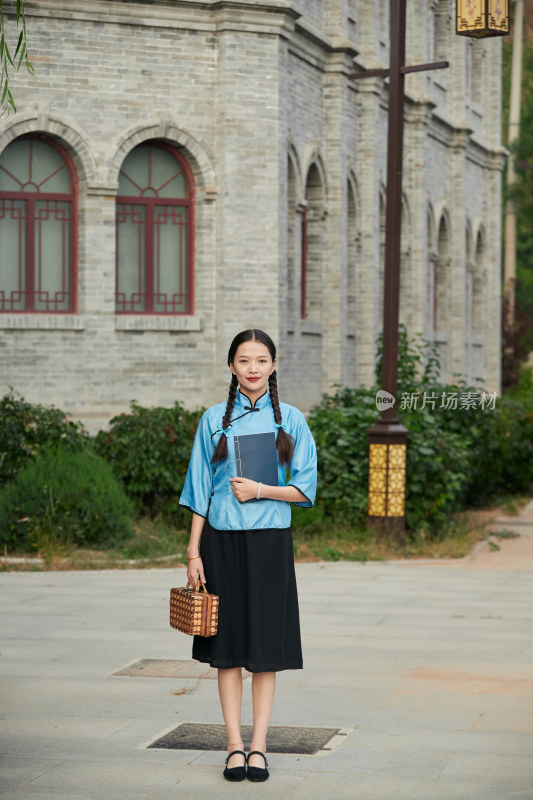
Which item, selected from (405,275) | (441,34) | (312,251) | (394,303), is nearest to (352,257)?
(312,251)

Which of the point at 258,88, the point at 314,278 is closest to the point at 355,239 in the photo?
the point at 314,278

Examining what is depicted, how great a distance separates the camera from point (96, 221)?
1817 centimetres

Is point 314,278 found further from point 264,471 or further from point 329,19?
point 264,471

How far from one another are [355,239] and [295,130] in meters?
3.91

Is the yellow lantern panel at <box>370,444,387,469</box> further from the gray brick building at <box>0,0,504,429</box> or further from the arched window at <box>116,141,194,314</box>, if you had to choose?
the arched window at <box>116,141,194,314</box>

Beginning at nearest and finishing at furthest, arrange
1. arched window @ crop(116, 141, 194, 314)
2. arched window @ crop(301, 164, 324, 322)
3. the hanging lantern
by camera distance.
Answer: the hanging lantern → arched window @ crop(116, 141, 194, 314) → arched window @ crop(301, 164, 324, 322)

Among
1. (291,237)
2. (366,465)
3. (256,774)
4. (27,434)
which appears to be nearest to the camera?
(256,774)

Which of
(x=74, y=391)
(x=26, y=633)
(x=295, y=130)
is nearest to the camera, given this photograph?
(x=26, y=633)

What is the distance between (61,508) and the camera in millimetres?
13719

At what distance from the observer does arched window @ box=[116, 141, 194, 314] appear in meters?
18.7

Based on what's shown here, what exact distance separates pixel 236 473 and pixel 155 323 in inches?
502

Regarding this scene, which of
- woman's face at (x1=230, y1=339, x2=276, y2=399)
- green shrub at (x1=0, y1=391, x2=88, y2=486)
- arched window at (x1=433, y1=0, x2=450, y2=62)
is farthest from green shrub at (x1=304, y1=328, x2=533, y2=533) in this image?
arched window at (x1=433, y1=0, x2=450, y2=62)

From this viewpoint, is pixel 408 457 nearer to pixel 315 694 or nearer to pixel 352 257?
pixel 315 694

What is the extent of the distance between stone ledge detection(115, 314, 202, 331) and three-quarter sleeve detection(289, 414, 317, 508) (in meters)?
12.4
